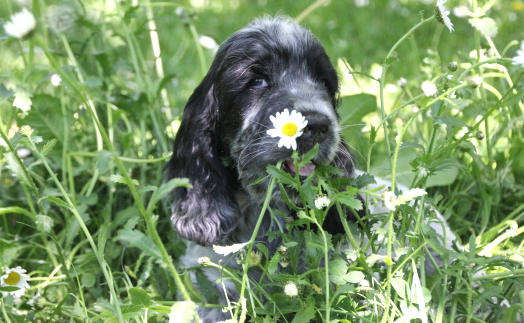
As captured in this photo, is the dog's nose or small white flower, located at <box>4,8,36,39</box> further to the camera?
the dog's nose

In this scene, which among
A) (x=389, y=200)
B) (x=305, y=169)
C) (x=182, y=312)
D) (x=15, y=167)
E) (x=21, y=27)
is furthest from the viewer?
(x=305, y=169)

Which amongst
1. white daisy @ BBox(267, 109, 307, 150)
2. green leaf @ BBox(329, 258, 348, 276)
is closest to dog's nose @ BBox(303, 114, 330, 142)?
white daisy @ BBox(267, 109, 307, 150)

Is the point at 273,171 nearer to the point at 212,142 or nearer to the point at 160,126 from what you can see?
the point at 212,142

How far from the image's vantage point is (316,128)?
2023mm

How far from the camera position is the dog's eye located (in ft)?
7.82

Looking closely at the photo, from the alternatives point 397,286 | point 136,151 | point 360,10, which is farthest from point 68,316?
point 360,10

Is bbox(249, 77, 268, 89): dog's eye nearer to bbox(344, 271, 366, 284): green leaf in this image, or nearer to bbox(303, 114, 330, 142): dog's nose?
bbox(303, 114, 330, 142): dog's nose

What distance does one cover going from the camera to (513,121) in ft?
9.37

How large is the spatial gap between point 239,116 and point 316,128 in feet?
1.50

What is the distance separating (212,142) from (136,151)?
874 millimetres

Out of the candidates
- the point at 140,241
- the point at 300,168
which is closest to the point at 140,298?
the point at 140,241

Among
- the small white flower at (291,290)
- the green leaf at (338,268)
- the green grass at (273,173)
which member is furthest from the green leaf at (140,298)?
the green leaf at (338,268)

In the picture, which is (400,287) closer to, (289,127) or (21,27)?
(289,127)

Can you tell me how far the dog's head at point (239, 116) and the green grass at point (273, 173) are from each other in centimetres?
15
